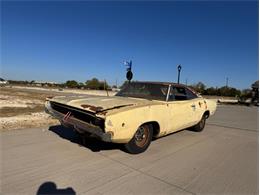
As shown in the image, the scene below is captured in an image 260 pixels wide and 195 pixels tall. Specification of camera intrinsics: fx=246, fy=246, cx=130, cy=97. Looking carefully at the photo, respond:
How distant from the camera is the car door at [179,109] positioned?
562cm

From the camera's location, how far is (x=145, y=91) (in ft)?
20.1

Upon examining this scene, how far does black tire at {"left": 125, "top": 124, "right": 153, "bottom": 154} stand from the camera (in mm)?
4762

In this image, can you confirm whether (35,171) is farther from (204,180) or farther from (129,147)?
(204,180)

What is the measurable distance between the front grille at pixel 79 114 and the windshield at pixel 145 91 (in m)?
1.68

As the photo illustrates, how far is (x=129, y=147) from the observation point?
15.5ft

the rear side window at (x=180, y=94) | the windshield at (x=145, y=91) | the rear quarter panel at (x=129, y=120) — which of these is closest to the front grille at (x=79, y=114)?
the rear quarter panel at (x=129, y=120)

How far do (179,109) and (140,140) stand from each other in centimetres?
146

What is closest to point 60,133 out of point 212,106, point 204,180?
point 204,180

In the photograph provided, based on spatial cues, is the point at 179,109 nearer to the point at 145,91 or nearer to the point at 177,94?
the point at 177,94

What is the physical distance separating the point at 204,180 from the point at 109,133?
1.65 meters

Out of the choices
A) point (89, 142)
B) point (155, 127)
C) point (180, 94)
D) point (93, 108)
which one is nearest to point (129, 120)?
point (93, 108)

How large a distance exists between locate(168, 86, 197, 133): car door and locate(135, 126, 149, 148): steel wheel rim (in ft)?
2.46

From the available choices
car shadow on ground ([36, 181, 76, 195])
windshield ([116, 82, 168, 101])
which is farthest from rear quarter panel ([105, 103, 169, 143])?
car shadow on ground ([36, 181, 76, 195])

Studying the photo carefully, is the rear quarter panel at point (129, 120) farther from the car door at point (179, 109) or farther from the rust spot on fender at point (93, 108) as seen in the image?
the car door at point (179, 109)
